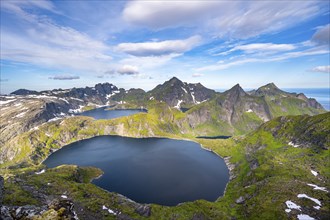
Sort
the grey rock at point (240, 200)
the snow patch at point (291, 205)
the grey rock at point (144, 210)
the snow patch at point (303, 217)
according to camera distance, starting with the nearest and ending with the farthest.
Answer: the snow patch at point (303, 217) < the snow patch at point (291, 205) < the grey rock at point (144, 210) < the grey rock at point (240, 200)

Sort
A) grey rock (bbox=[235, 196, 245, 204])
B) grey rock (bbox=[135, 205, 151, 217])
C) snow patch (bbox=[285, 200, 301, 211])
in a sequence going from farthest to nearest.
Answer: grey rock (bbox=[235, 196, 245, 204])
grey rock (bbox=[135, 205, 151, 217])
snow patch (bbox=[285, 200, 301, 211])

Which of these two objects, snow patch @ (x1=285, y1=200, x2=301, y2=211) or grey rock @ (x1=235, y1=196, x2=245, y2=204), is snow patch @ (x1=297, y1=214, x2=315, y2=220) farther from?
grey rock @ (x1=235, y1=196, x2=245, y2=204)

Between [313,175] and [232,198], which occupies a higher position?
[313,175]

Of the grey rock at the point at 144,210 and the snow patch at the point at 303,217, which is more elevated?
the snow patch at the point at 303,217

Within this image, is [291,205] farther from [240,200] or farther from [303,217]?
[240,200]

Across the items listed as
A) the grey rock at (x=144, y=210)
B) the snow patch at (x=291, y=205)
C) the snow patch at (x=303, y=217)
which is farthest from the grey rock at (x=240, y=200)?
the grey rock at (x=144, y=210)

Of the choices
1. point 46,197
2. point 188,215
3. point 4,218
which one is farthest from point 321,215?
point 46,197

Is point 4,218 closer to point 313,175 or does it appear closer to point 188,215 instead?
point 188,215

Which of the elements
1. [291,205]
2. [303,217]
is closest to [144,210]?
[291,205]

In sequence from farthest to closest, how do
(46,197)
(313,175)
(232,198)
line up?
(313,175), (232,198), (46,197)

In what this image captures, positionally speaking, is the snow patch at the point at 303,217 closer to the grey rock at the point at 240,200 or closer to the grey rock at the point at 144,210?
the grey rock at the point at 240,200

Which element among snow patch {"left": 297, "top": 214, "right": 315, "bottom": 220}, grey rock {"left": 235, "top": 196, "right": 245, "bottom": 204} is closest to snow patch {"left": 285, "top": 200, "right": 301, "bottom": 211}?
snow patch {"left": 297, "top": 214, "right": 315, "bottom": 220}
